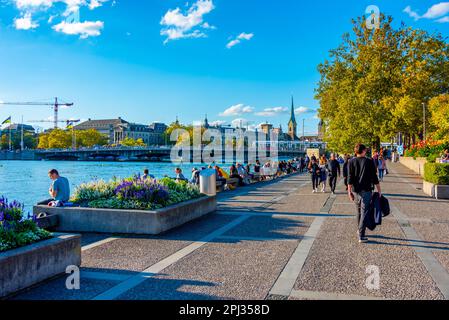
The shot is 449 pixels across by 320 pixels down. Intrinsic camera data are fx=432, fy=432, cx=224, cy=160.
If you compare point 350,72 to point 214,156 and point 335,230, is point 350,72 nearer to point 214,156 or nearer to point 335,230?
point 335,230

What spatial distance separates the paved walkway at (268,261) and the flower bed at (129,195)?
0.81 metres

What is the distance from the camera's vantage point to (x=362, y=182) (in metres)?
7.63

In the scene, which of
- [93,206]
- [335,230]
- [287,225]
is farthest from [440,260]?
[93,206]

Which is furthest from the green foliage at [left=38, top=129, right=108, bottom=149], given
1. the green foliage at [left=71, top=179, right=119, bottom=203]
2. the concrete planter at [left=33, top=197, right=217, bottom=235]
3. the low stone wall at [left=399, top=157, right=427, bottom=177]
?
the concrete planter at [left=33, top=197, right=217, bottom=235]

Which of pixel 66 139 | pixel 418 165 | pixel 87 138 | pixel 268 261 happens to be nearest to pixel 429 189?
pixel 268 261

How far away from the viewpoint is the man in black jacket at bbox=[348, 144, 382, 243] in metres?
7.62

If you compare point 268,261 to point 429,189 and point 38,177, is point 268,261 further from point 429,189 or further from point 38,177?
point 38,177

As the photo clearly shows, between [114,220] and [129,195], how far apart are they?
0.83 metres

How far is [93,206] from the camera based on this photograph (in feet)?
30.4

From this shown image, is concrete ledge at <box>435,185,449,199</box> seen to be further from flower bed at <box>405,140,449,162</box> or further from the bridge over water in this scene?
the bridge over water

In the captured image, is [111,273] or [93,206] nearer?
[111,273]

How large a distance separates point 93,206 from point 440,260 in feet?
21.9

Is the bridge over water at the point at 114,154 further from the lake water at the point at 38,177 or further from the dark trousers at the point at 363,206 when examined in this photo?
the dark trousers at the point at 363,206

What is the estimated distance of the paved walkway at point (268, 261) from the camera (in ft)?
16.6
